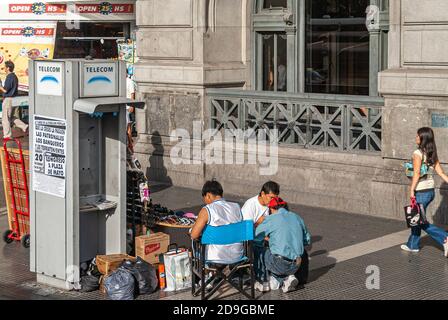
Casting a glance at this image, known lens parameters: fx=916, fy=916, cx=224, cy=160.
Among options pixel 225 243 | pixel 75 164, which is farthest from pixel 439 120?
pixel 75 164

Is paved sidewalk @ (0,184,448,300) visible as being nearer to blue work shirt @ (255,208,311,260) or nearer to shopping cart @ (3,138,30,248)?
shopping cart @ (3,138,30,248)

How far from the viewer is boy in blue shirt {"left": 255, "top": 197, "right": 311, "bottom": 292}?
933 centimetres

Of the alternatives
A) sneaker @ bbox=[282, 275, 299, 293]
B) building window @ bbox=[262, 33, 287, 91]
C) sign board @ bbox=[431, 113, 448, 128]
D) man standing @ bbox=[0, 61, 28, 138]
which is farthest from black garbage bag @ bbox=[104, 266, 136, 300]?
man standing @ bbox=[0, 61, 28, 138]

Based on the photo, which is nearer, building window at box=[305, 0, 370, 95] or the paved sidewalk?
the paved sidewalk

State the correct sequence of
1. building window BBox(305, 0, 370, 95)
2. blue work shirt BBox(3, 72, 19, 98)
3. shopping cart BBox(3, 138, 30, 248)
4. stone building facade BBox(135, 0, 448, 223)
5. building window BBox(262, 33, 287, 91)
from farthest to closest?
blue work shirt BBox(3, 72, 19, 98) → building window BBox(262, 33, 287, 91) → building window BBox(305, 0, 370, 95) → stone building facade BBox(135, 0, 448, 223) → shopping cart BBox(3, 138, 30, 248)

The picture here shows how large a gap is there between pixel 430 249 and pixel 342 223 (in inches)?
69.0

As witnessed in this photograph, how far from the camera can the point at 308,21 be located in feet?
51.1

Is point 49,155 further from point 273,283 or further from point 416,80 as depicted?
point 416,80

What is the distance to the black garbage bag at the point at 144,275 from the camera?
9398 millimetres

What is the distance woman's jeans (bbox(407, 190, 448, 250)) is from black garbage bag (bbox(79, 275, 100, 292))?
3.87 m

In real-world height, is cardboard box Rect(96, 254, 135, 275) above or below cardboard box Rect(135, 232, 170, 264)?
below

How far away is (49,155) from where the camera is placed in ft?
31.7
